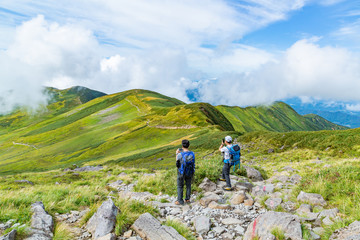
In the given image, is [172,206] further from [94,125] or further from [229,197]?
[94,125]

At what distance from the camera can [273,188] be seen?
40.4ft

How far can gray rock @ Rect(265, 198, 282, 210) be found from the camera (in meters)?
9.65

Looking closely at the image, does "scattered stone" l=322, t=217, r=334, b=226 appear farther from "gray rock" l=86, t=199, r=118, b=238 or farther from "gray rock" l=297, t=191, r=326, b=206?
"gray rock" l=86, t=199, r=118, b=238

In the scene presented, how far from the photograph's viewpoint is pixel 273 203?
988 centimetres

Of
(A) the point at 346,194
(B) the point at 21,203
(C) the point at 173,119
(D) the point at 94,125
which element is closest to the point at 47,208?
(B) the point at 21,203

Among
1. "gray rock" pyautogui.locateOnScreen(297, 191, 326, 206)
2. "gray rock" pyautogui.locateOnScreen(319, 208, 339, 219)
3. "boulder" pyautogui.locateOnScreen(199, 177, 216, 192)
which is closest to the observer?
"gray rock" pyautogui.locateOnScreen(319, 208, 339, 219)

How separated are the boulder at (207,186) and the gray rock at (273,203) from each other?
12.7 ft

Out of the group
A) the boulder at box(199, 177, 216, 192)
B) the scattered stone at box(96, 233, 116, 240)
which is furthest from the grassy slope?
the scattered stone at box(96, 233, 116, 240)

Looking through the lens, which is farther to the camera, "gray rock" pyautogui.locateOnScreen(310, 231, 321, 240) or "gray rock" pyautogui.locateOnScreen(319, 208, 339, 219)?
"gray rock" pyautogui.locateOnScreen(319, 208, 339, 219)

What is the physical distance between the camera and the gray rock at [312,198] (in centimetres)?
902

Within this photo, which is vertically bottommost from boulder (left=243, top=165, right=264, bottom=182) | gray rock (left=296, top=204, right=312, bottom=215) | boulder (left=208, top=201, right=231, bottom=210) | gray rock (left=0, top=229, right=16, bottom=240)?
boulder (left=243, top=165, right=264, bottom=182)

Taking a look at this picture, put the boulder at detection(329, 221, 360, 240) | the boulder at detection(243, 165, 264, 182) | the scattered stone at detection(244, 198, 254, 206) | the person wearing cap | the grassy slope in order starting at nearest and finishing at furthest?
the boulder at detection(329, 221, 360, 240), the scattered stone at detection(244, 198, 254, 206), the person wearing cap, the boulder at detection(243, 165, 264, 182), the grassy slope

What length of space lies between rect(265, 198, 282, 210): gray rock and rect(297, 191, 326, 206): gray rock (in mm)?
911

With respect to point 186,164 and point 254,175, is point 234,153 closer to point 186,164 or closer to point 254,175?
point 186,164
